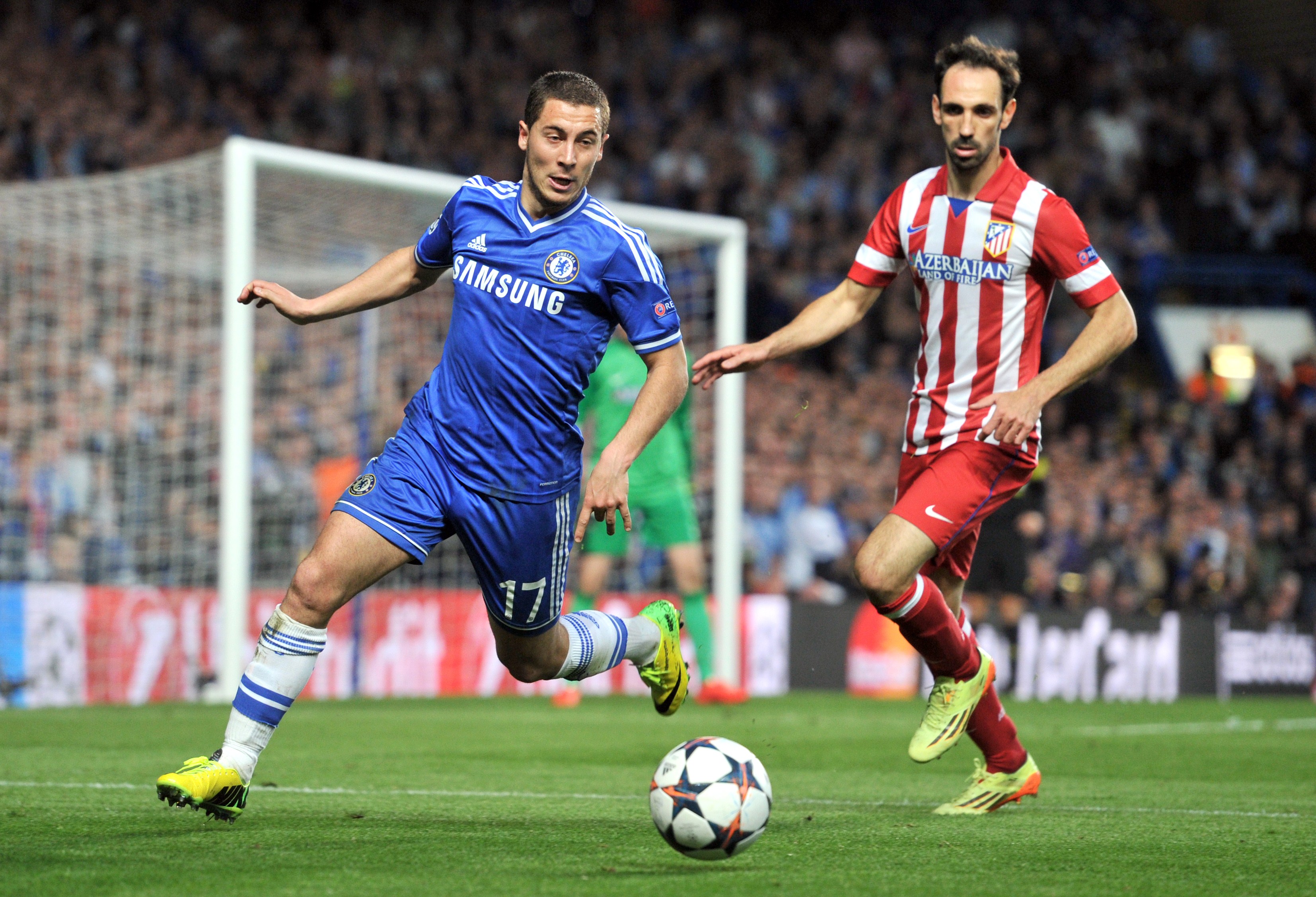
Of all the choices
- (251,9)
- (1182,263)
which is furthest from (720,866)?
(1182,263)

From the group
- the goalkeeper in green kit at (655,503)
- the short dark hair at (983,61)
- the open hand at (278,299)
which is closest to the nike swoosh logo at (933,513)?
the short dark hair at (983,61)

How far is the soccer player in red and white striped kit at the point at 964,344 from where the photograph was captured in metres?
5.43

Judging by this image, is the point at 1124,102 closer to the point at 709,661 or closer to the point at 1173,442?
the point at 1173,442

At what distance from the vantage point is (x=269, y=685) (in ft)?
15.9

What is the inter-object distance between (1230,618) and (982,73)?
11.6 meters

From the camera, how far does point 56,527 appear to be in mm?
11914

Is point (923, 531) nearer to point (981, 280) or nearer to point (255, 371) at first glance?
point (981, 280)

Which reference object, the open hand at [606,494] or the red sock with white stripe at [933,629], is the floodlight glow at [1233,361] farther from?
the open hand at [606,494]

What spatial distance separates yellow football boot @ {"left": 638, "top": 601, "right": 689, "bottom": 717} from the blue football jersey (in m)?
0.93

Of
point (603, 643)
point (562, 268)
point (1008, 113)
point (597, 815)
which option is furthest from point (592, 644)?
point (1008, 113)

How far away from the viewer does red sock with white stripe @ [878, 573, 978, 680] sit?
214 inches

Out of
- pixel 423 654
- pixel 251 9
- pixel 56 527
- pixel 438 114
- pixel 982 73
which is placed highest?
pixel 251 9

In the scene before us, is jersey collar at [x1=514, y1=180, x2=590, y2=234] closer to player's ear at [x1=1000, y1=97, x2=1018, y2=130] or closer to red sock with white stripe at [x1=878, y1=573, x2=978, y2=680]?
player's ear at [x1=1000, y1=97, x2=1018, y2=130]

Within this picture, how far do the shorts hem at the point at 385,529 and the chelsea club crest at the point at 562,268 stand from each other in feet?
2.82
